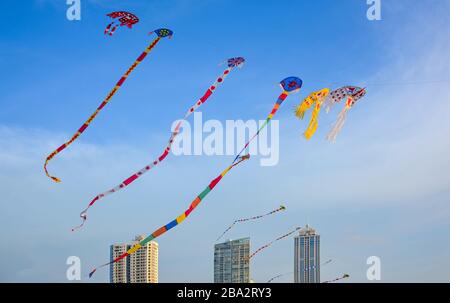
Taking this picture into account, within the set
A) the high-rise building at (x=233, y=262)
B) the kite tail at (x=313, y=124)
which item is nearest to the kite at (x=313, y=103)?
the kite tail at (x=313, y=124)

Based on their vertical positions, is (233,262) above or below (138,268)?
above

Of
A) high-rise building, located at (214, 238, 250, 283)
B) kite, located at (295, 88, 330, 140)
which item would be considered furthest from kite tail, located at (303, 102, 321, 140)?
high-rise building, located at (214, 238, 250, 283)

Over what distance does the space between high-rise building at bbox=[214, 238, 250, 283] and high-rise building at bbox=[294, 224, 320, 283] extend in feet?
2.86

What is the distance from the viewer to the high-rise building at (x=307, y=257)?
398 inches

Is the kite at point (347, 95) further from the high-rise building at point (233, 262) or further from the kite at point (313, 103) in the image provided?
the high-rise building at point (233, 262)

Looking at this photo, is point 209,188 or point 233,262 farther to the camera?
point 233,262

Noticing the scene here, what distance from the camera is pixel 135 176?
827 centimetres

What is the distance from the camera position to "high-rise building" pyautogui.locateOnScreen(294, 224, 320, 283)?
33.2ft

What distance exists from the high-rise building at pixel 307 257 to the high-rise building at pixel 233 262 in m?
0.87

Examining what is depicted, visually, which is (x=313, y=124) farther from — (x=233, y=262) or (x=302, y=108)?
(x=233, y=262)

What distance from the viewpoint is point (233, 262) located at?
10852 mm

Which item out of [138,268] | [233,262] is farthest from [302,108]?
[138,268]

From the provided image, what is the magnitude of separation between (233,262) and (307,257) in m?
1.31
